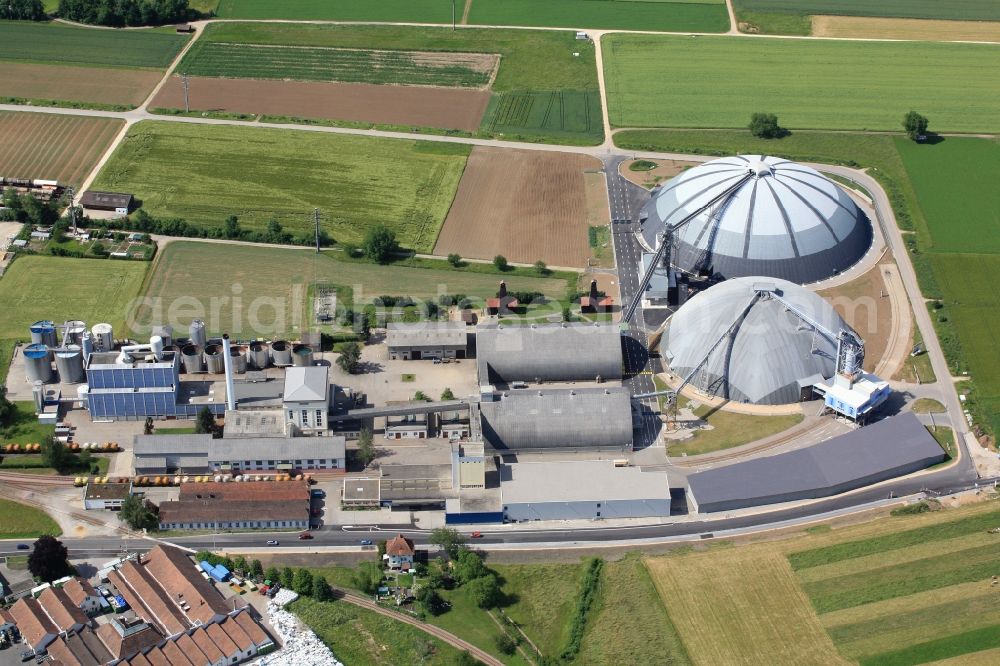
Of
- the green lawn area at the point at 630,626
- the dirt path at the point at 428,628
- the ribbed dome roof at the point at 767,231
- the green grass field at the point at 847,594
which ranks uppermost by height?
Result: the ribbed dome roof at the point at 767,231

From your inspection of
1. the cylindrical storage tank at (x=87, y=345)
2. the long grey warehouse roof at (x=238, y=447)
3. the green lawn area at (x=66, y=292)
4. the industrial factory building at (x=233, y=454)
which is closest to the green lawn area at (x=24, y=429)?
the cylindrical storage tank at (x=87, y=345)

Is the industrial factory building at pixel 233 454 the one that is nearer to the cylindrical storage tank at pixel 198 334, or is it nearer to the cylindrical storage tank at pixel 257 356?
the cylindrical storage tank at pixel 257 356

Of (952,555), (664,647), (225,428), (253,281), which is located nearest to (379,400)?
(225,428)

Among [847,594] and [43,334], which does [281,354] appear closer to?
[43,334]

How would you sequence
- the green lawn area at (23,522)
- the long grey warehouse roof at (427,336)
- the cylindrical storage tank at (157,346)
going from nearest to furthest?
the green lawn area at (23,522), the cylindrical storage tank at (157,346), the long grey warehouse roof at (427,336)

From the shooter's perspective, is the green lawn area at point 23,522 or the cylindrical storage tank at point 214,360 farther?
the cylindrical storage tank at point 214,360

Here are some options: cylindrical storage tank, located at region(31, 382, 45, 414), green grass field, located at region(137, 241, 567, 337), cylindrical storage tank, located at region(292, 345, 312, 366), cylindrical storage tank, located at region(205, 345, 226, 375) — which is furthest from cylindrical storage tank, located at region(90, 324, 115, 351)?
cylindrical storage tank, located at region(292, 345, 312, 366)
